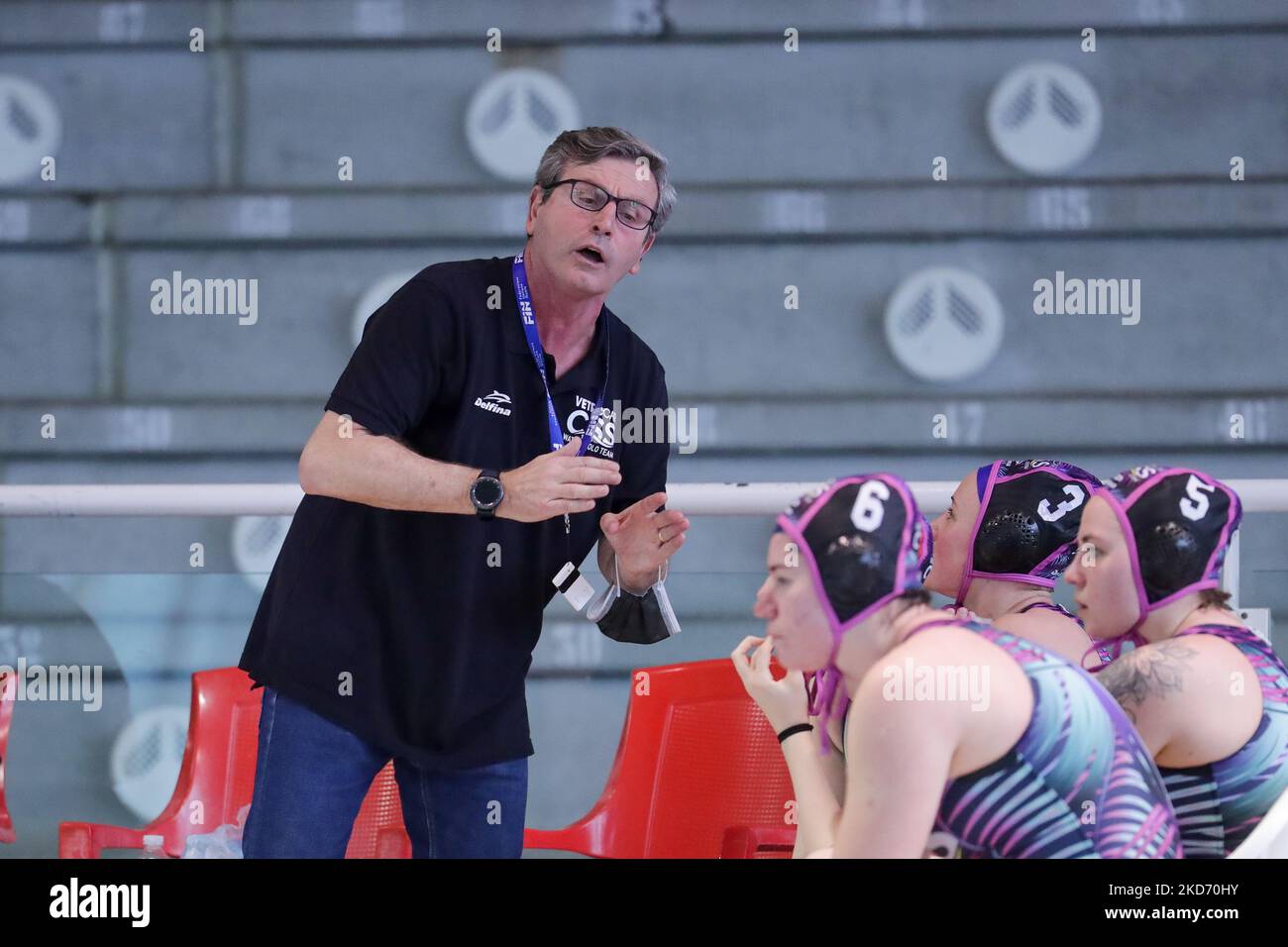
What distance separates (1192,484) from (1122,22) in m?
4.78

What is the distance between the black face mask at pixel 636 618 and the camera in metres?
2.55

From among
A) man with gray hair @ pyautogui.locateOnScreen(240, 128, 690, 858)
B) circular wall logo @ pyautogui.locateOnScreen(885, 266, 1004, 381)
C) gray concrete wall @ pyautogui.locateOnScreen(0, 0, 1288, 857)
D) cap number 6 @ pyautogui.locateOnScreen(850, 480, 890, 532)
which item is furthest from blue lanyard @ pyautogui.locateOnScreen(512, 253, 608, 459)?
circular wall logo @ pyautogui.locateOnScreen(885, 266, 1004, 381)

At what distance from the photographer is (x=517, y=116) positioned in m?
6.42

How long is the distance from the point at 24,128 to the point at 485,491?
5.42 metres

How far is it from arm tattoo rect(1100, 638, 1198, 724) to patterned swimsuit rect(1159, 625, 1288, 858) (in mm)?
137

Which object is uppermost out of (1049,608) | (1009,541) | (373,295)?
(373,295)

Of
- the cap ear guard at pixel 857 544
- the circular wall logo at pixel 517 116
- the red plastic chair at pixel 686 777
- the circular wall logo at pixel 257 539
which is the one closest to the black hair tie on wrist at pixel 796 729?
the cap ear guard at pixel 857 544

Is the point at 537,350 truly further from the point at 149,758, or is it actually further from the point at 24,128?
the point at 24,128

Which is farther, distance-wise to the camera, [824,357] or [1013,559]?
[824,357]

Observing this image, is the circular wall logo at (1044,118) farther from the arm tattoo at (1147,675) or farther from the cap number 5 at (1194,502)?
the arm tattoo at (1147,675)

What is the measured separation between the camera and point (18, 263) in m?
6.41

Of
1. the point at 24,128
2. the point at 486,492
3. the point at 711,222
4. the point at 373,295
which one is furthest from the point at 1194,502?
the point at 24,128
